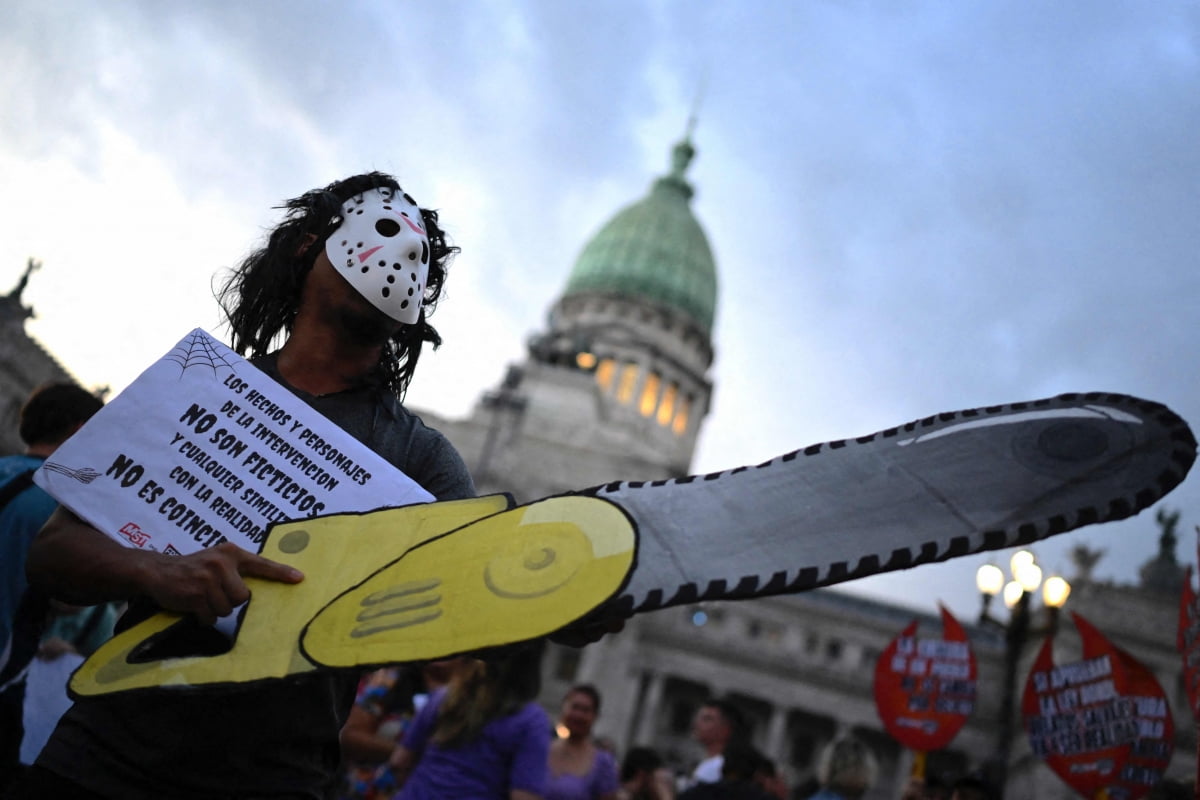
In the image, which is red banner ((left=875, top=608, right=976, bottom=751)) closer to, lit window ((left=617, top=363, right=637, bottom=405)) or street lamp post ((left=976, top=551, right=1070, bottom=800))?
street lamp post ((left=976, top=551, right=1070, bottom=800))

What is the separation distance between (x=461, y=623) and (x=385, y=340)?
94cm

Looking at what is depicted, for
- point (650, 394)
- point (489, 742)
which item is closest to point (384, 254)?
point (489, 742)

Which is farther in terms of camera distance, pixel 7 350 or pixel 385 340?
pixel 7 350

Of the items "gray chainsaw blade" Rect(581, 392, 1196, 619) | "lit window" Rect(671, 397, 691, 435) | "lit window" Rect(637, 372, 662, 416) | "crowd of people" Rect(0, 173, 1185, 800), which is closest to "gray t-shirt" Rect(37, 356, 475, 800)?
"crowd of people" Rect(0, 173, 1185, 800)

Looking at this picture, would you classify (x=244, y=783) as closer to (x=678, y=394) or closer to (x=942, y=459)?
(x=942, y=459)

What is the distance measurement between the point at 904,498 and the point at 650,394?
66.2 m

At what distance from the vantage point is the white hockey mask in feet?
7.78

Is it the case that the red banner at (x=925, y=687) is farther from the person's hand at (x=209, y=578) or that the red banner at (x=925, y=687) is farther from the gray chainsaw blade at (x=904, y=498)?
the person's hand at (x=209, y=578)

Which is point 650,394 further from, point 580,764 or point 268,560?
point 268,560

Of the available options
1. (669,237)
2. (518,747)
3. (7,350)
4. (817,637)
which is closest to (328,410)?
(518,747)

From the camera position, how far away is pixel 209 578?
1.92 m

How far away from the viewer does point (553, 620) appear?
64.9 inches

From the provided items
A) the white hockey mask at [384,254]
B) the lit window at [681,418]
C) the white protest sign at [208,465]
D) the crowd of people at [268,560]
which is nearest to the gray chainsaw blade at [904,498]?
the crowd of people at [268,560]

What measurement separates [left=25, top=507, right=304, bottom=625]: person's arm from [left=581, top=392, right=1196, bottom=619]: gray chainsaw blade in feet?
2.34
